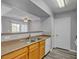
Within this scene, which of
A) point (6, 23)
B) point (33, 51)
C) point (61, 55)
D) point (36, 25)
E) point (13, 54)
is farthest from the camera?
point (36, 25)

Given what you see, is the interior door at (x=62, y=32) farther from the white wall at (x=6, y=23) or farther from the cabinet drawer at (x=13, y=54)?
the cabinet drawer at (x=13, y=54)

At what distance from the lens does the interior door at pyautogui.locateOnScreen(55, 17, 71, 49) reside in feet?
14.9

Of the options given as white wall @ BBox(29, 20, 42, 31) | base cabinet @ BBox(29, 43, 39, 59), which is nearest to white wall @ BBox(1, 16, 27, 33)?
base cabinet @ BBox(29, 43, 39, 59)

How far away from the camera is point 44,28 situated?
464cm

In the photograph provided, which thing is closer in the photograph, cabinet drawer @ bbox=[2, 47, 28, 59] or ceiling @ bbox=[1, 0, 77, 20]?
cabinet drawer @ bbox=[2, 47, 28, 59]

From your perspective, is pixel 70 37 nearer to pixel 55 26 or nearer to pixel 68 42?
pixel 68 42

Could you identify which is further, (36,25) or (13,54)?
(36,25)

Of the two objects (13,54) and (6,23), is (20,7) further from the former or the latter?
(13,54)

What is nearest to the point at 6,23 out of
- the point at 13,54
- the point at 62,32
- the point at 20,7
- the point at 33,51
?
the point at 20,7

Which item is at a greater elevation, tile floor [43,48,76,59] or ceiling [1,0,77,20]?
ceiling [1,0,77,20]

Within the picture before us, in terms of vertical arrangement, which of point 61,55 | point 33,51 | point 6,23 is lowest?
point 61,55

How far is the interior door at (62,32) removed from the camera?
4527 millimetres

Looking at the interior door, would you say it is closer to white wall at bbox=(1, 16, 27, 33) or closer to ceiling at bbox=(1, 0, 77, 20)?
ceiling at bbox=(1, 0, 77, 20)

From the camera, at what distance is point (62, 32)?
476cm
